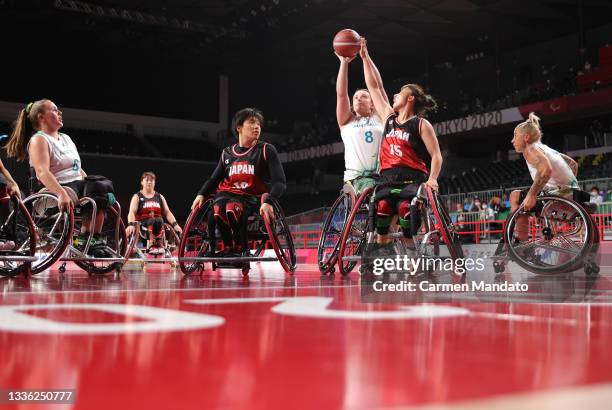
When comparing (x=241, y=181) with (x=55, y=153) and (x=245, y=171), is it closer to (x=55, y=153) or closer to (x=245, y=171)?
(x=245, y=171)

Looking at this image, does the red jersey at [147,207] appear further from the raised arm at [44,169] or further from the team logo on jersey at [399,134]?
the team logo on jersey at [399,134]

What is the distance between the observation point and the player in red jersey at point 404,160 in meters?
3.73

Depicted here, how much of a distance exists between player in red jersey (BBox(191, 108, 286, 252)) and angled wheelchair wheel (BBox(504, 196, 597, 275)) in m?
1.65

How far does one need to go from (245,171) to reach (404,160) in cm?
124

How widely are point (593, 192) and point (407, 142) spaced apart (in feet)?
30.5

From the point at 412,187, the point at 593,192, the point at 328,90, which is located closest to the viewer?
the point at 412,187

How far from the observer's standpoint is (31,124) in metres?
4.34

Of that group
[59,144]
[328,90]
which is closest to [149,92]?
[328,90]

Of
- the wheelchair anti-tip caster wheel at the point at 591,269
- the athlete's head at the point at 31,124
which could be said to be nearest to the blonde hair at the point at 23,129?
the athlete's head at the point at 31,124

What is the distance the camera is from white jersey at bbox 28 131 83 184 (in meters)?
4.21

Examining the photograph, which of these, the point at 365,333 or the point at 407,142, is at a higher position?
the point at 407,142

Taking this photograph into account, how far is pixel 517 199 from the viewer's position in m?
4.49

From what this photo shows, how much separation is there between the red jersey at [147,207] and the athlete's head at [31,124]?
358cm

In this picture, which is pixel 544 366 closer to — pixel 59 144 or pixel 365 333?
pixel 365 333
